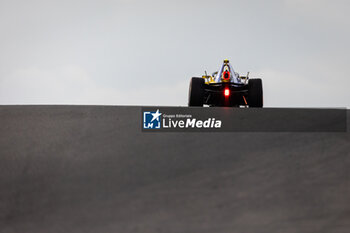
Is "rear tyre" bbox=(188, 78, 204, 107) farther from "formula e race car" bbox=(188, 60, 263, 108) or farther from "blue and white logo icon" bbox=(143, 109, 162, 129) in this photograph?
"blue and white logo icon" bbox=(143, 109, 162, 129)

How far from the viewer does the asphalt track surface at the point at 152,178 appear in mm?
3320

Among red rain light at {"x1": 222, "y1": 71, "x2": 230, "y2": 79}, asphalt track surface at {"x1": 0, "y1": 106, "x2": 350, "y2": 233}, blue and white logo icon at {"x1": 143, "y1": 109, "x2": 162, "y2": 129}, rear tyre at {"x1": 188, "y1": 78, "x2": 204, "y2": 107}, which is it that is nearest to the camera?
asphalt track surface at {"x1": 0, "y1": 106, "x2": 350, "y2": 233}

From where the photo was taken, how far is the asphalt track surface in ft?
10.9

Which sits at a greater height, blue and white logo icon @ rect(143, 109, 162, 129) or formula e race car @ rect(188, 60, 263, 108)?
formula e race car @ rect(188, 60, 263, 108)

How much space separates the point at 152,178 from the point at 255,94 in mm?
3425

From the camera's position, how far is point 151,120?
11.8 feet

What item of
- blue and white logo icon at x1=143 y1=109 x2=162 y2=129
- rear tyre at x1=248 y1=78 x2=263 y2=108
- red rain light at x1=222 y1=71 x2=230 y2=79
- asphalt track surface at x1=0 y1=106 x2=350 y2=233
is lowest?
asphalt track surface at x1=0 y1=106 x2=350 y2=233

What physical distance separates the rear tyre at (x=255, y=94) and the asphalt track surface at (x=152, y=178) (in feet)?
8.37

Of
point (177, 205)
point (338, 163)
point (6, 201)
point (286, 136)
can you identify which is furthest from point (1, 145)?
point (338, 163)

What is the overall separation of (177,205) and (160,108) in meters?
1.03

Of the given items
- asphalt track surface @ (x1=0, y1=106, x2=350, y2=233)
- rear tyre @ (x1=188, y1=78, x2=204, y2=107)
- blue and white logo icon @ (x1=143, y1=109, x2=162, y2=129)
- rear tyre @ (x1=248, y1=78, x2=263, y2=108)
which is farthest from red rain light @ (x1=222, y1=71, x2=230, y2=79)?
blue and white logo icon @ (x1=143, y1=109, x2=162, y2=129)

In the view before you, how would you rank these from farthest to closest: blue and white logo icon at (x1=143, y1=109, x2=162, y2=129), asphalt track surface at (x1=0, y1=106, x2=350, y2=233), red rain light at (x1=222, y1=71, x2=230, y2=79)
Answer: red rain light at (x1=222, y1=71, x2=230, y2=79) < blue and white logo icon at (x1=143, y1=109, x2=162, y2=129) < asphalt track surface at (x1=0, y1=106, x2=350, y2=233)

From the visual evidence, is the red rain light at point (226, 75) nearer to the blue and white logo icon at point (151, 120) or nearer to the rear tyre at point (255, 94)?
the rear tyre at point (255, 94)

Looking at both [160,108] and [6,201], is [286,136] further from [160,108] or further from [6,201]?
[6,201]
